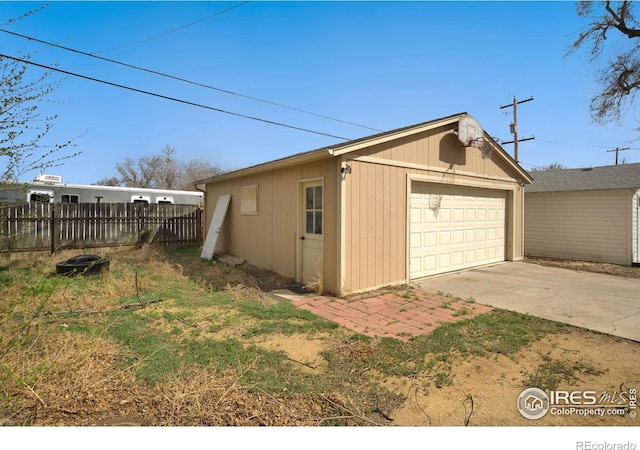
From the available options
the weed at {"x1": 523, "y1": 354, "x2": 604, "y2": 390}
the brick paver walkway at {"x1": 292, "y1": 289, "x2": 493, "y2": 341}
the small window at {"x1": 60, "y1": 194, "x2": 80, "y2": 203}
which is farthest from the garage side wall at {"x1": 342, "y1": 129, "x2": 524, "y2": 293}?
the small window at {"x1": 60, "y1": 194, "x2": 80, "y2": 203}

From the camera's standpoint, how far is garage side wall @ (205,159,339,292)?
19.7 feet

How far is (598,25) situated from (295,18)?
1269 cm

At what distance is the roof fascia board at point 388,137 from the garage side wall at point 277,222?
0.31 metres

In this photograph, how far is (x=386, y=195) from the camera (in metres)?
6.48

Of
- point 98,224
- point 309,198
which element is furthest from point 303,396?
point 98,224

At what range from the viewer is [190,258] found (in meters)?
Result: 10.3

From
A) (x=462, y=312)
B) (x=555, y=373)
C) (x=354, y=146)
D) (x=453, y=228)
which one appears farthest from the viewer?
(x=453, y=228)

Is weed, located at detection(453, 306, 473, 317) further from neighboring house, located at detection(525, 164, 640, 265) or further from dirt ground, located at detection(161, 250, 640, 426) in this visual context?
neighboring house, located at detection(525, 164, 640, 265)

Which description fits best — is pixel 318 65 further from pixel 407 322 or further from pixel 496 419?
pixel 496 419

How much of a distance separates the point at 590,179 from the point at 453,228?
741 cm

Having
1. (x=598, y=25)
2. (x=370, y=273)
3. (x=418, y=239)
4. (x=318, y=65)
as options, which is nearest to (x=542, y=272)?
(x=418, y=239)

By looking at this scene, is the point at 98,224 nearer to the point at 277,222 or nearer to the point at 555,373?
the point at 277,222

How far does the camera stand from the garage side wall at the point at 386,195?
593cm

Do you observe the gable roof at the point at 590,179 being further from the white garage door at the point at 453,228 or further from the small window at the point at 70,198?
the small window at the point at 70,198
